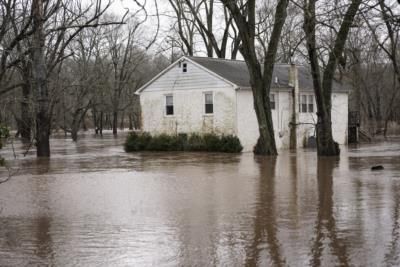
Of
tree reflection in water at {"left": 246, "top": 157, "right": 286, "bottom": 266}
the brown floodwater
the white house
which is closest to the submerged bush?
the white house

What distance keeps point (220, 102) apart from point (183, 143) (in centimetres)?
313

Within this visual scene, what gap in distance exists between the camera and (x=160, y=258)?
26.2 ft

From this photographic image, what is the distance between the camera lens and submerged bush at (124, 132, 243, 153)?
105ft

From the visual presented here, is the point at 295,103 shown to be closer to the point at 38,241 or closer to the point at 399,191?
the point at 399,191

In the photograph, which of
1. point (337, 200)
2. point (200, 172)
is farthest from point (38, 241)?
point (200, 172)

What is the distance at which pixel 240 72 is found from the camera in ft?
116

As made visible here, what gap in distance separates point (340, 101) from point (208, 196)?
2838 centimetres

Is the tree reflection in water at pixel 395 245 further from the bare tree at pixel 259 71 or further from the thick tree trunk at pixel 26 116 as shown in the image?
the bare tree at pixel 259 71

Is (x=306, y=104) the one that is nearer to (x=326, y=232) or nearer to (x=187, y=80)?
(x=187, y=80)

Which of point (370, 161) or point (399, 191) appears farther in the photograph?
point (370, 161)

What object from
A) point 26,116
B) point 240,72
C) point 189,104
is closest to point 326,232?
point 26,116

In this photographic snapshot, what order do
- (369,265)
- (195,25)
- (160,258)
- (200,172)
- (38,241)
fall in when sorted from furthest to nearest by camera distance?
(195,25), (200,172), (38,241), (160,258), (369,265)

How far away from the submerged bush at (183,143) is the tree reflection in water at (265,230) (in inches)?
582

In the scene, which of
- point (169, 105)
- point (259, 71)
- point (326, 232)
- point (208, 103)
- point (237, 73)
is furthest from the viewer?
point (169, 105)
